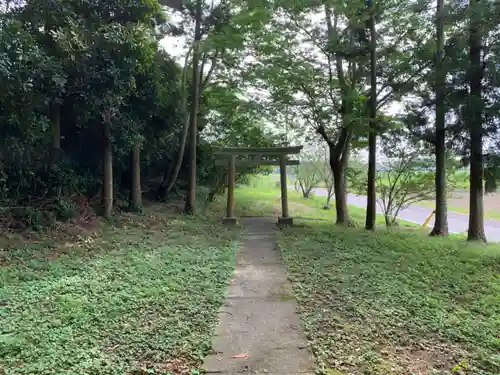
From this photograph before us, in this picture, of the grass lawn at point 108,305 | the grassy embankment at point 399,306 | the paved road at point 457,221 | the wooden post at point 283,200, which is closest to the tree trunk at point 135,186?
the grass lawn at point 108,305

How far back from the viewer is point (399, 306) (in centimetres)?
367

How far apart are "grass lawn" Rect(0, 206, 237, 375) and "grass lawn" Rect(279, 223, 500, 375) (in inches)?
46.8

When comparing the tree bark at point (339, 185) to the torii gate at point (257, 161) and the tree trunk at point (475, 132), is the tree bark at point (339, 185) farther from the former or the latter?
the tree trunk at point (475, 132)

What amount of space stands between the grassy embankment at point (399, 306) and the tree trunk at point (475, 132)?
2.83 feet

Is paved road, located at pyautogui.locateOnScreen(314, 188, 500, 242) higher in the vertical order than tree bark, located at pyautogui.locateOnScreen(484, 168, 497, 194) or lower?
lower

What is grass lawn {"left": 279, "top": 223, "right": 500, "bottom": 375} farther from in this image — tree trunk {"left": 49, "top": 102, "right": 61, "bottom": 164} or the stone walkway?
tree trunk {"left": 49, "top": 102, "right": 61, "bottom": 164}

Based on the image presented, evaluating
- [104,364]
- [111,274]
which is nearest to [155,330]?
[104,364]

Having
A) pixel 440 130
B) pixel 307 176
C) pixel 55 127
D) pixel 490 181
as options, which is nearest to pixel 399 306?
pixel 490 181

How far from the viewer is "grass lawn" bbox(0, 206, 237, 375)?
2.62 metres

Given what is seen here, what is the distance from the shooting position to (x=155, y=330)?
3.08m

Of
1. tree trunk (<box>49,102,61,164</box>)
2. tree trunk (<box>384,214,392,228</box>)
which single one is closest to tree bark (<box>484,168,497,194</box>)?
tree trunk (<box>384,214,392,228</box>)

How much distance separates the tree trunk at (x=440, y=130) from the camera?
21.9 feet

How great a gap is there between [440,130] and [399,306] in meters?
5.40

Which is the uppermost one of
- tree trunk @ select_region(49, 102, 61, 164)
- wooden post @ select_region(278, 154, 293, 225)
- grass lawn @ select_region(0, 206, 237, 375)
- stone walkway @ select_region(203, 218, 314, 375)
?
tree trunk @ select_region(49, 102, 61, 164)
